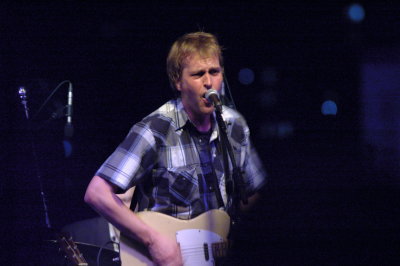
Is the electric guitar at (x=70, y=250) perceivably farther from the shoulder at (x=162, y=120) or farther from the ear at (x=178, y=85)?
the ear at (x=178, y=85)

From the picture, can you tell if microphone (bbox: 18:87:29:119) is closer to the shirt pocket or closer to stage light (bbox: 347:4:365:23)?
the shirt pocket

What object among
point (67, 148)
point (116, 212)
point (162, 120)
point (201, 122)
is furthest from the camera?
point (67, 148)

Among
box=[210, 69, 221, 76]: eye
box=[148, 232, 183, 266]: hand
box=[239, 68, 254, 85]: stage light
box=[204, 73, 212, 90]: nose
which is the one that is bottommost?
box=[148, 232, 183, 266]: hand

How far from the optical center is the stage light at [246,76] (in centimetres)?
397

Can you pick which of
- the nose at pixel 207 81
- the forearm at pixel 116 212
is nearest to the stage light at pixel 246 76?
the nose at pixel 207 81

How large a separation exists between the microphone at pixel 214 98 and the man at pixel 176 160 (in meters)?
0.18

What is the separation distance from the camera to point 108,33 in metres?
3.89

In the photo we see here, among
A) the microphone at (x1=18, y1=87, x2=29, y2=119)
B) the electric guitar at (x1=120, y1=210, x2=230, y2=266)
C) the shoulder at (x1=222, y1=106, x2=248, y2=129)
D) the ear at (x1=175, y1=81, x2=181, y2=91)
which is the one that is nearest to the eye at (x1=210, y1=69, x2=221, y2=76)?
the ear at (x1=175, y1=81, x2=181, y2=91)

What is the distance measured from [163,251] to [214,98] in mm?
827

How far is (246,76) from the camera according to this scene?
157 inches

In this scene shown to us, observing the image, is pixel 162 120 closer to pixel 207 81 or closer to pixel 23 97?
pixel 207 81

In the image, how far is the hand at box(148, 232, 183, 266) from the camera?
238 centimetres

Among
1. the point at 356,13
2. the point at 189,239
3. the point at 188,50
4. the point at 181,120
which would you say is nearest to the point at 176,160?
the point at 181,120

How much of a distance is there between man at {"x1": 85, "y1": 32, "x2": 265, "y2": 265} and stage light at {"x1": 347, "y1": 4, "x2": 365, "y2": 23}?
148cm
